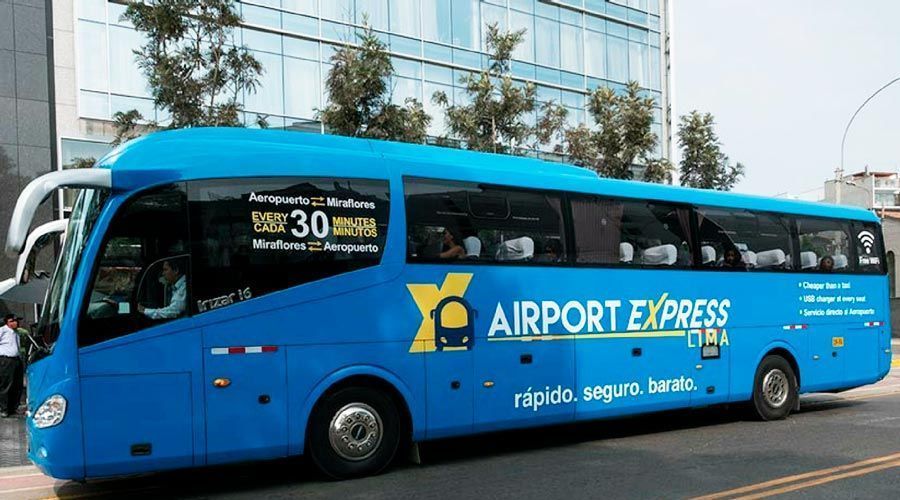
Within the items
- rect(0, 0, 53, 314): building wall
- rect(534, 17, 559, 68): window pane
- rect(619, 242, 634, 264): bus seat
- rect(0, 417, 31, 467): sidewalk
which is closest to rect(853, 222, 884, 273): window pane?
rect(619, 242, 634, 264): bus seat

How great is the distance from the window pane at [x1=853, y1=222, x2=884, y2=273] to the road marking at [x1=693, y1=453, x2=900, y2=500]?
553 centimetres

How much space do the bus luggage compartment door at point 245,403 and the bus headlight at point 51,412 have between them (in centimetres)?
121

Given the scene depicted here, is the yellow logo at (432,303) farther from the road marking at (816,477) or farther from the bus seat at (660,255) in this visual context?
the road marking at (816,477)

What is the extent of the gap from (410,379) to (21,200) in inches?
159

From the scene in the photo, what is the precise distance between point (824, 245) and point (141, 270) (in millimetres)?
10561

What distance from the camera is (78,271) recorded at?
23.9 ft

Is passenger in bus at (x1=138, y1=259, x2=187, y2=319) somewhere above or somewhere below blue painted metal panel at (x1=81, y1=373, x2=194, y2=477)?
above

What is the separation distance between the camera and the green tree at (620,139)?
2069 cm

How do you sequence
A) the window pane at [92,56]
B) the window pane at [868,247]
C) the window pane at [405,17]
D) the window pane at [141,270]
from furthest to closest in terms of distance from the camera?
the window pane at [405,17] < the window pane at [92,56] < the window pane at [868,247] < the window pane at [141,270]

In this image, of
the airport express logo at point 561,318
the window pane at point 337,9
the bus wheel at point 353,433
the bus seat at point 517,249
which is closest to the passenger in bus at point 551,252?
the bus seat at point 517,249

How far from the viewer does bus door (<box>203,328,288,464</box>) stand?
25.3ft

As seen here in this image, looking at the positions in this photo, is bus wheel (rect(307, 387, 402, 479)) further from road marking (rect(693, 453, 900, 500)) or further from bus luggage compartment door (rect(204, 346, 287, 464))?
road marking (rect(693, 453, 900, 500))

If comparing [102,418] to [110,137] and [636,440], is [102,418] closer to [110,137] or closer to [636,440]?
[636,440]

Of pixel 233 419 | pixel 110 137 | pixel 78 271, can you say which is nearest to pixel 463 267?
pixel 233 419
